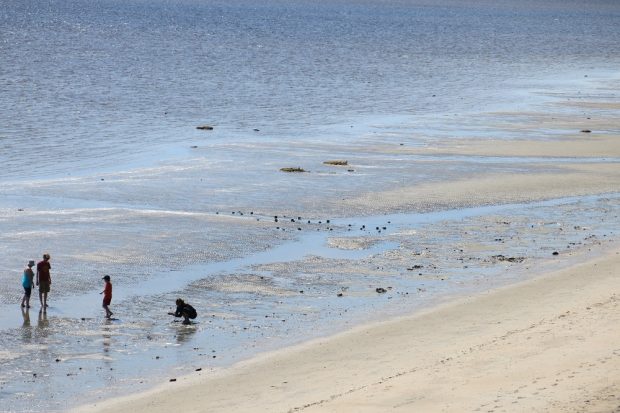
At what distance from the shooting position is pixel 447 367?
2103cm

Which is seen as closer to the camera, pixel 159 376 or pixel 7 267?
pixel 159 376

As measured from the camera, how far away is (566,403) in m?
18.0

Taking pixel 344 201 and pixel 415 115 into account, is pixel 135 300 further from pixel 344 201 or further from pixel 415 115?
pixel 415 115

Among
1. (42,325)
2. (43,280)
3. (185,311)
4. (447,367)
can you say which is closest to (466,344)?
(447,367)

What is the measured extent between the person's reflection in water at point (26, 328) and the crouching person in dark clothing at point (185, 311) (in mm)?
3067

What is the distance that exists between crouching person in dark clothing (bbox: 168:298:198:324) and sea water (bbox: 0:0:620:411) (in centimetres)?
31

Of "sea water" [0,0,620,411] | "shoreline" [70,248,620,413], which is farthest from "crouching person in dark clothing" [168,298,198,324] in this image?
"shoreline" [70,248,620,413]

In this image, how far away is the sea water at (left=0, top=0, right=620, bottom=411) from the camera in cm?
2447

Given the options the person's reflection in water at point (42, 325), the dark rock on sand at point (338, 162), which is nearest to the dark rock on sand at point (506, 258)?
the person's reflection in water at point (42, 325)

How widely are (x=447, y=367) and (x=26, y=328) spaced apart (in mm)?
9058

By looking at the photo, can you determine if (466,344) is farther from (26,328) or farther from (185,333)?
(26,328)

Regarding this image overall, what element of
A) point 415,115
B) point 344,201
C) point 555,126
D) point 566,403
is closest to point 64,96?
point 415,115

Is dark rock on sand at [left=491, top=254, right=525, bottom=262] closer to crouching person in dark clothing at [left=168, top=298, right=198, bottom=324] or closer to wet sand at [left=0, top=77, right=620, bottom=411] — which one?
wet sand at [left=0, top=77, right=620, bottom=411]

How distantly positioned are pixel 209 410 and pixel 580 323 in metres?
7.76
